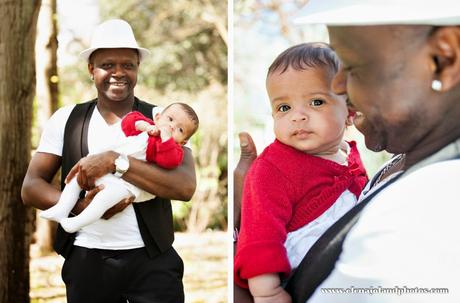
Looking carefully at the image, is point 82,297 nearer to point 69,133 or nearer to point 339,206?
point 69,133

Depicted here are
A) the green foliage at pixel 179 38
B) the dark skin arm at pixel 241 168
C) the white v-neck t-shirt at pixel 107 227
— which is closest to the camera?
the dark skin arm at pixel 241 168

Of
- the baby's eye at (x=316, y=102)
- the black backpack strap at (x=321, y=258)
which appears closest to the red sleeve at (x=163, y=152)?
the baby's eye at (x=316, y=102)

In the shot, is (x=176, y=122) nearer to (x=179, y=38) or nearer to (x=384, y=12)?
(x=384, y=12)

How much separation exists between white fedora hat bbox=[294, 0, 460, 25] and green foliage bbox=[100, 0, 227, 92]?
20.9 feet

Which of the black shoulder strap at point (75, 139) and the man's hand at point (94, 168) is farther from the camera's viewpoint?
the black shoulder strap at point (75, 139)

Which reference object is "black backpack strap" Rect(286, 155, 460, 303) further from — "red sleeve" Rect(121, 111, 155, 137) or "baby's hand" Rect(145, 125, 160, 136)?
"red sleeve" Rect(121, 111, 155, 137)

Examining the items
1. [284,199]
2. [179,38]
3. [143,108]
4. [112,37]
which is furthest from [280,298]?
[179,38]

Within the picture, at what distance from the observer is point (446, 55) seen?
11.6 ft

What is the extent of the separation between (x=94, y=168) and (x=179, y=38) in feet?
22.2

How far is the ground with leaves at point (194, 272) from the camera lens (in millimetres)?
6535

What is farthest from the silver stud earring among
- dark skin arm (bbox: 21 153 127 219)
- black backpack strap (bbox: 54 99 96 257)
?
dark skin arm (bbox: 21 153 127 219)

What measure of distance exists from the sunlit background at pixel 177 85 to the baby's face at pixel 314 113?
3.06 m

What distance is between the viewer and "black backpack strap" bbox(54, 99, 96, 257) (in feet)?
13.9

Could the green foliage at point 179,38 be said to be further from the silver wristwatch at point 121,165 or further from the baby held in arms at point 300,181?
the baby held in arms at point 300,181
